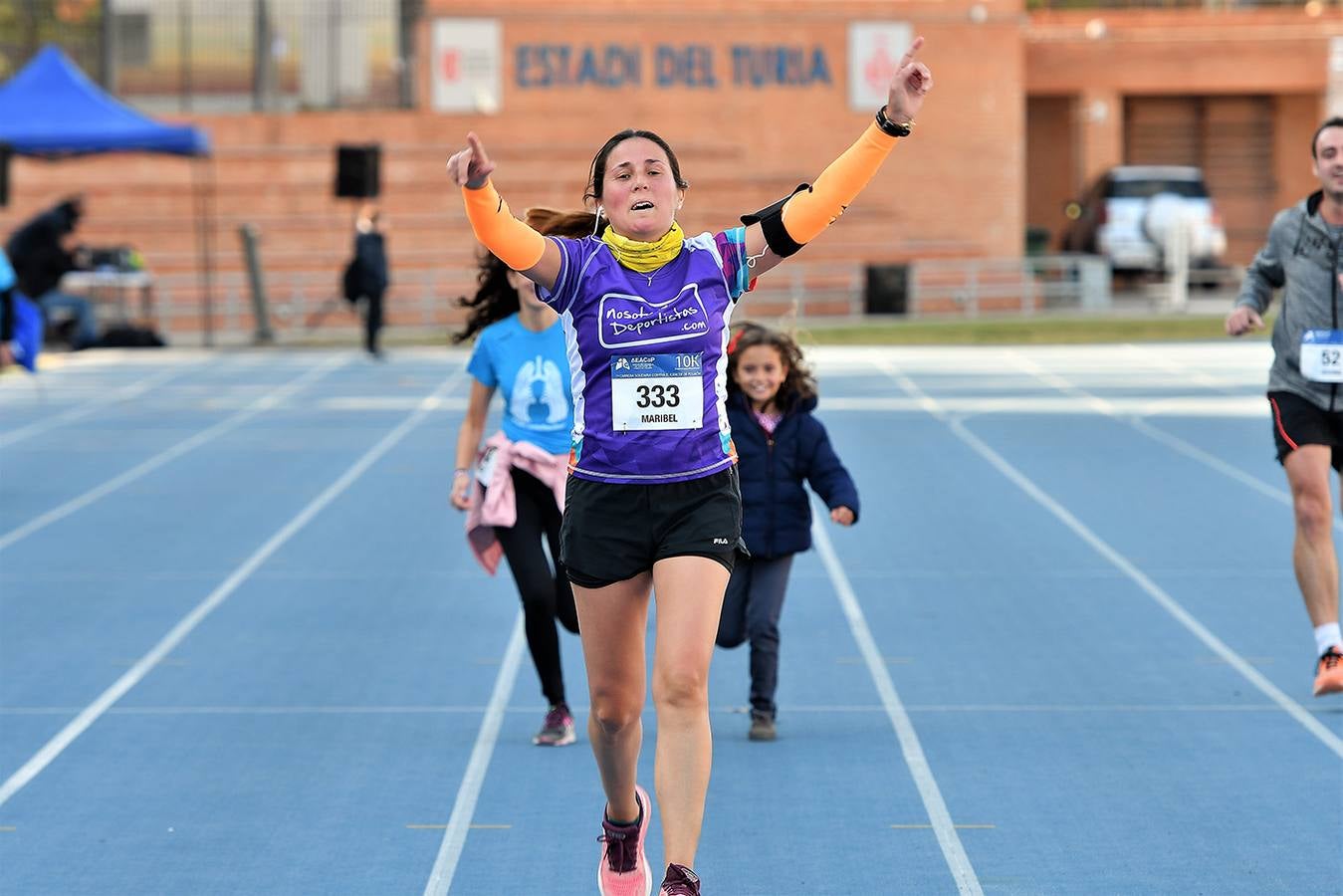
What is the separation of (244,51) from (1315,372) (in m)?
35.4

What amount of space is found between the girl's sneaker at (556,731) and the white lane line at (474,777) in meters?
0.18

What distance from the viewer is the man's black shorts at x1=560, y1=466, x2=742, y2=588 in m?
5.14

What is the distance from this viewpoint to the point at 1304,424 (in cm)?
811

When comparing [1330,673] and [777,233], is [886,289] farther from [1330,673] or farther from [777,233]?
[777,233]

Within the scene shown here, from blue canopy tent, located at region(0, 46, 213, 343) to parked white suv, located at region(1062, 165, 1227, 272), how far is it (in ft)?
58.2

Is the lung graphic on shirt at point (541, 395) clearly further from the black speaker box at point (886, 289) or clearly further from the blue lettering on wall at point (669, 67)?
the blue lettering on wall at point (669, 67)

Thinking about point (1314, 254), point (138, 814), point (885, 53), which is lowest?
point (138, 814)

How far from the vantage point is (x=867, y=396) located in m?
21.7

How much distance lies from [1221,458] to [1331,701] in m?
8.16

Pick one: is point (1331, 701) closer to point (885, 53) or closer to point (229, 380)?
point (229, 380)

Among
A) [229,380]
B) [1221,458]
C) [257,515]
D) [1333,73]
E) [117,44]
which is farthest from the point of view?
[1333,73]

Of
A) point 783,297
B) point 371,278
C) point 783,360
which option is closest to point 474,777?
point 783,360

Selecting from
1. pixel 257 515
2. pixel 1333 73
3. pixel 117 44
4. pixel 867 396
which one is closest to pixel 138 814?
pixel 257 515

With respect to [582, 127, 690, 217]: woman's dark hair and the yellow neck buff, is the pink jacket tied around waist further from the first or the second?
the yellow neck buff
